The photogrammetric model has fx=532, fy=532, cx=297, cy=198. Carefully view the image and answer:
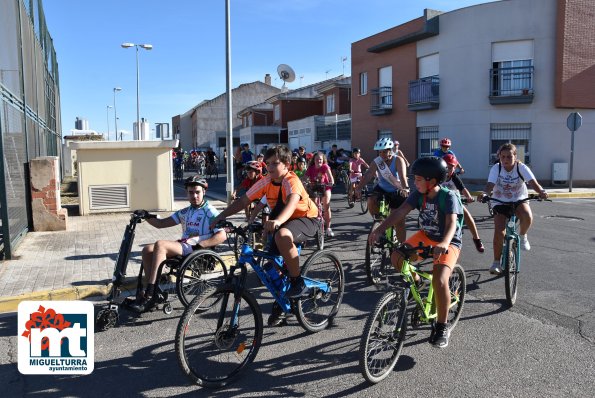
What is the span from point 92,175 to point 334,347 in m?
9.43

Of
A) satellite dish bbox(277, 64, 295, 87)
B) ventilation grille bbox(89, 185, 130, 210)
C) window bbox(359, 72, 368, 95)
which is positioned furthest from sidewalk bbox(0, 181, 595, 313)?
satellite dish bbox(277, 64, 295, 87)

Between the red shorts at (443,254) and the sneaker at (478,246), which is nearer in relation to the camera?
the red shorts at (443,254)

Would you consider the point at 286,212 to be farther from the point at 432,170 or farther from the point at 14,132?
the point at 14,132

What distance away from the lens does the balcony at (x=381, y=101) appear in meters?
28.6

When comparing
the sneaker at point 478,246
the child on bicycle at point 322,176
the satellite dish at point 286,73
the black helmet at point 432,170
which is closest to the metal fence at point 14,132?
the child on bicycle at point 322,176

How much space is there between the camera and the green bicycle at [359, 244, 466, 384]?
3.78 metres

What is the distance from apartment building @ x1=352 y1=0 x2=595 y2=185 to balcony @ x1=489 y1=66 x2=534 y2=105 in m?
0.04

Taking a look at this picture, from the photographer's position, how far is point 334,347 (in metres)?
4.63

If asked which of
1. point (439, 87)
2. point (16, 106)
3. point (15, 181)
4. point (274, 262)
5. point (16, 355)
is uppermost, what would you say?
point (439, 87)

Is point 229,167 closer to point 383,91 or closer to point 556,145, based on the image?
point 556,145

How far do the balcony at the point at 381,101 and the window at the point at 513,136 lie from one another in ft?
21.4

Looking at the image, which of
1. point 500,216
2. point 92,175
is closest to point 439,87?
point 92,175

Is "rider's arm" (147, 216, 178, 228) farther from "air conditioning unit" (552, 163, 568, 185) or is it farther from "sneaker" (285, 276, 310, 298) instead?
"air conditioning unit" (552, 163, 568, 185)

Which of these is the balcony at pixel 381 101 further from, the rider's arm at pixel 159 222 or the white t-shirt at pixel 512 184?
the rider's arm at pixel 159 222
